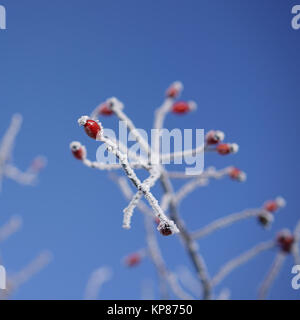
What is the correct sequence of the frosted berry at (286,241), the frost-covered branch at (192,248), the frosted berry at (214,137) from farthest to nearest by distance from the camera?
the frosted berry at (286,241) → the frost-covered branch at (192,248) → the frosted berry at (214,137)

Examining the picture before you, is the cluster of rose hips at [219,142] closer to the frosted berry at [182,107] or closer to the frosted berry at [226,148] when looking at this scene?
the frosted berry at [226,148]

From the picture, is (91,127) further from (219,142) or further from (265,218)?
(265,218)

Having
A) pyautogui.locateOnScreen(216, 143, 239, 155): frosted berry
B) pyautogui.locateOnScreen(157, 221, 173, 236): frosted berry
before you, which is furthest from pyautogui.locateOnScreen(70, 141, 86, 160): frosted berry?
pyautogui.locateOnScreen(216, 143, 239, 155): frosted berry

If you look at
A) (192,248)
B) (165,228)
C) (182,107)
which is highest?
(182,107)

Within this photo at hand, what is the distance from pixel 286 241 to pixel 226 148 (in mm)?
1904

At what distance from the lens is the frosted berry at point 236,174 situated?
3414mm

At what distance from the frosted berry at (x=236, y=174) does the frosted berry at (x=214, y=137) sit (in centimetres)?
77

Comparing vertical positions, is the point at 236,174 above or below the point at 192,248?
above

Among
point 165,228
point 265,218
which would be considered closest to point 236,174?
point 265,218

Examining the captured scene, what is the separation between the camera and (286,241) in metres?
4.06

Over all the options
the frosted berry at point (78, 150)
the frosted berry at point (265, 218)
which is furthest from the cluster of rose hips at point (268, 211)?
the frosted berry at point (78, 150)
